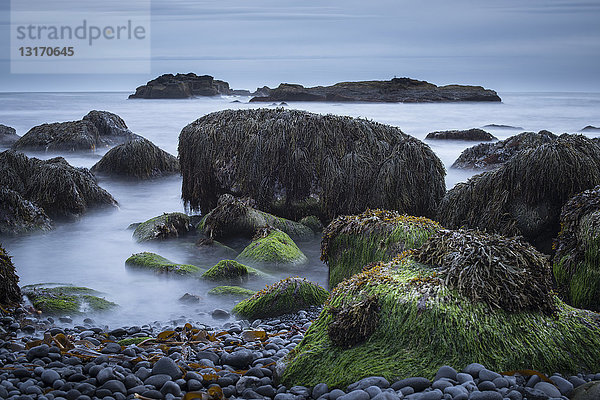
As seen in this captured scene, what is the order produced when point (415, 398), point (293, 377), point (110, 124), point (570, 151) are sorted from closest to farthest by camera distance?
point (415, 398)
point (293, 377)
point (570, 151)
point (110, 124)

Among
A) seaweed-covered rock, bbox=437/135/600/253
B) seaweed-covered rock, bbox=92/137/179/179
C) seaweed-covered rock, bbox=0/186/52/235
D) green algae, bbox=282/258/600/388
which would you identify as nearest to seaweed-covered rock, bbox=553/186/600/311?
seaweed-covered rock, bbox=437/135/600/253

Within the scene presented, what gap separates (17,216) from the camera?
27.9ft

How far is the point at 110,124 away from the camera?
59.4 ft

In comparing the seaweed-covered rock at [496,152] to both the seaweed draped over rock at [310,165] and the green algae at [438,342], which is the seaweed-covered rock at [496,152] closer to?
the seaweed draped over rock at [310,165]

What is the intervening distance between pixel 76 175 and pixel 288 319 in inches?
268

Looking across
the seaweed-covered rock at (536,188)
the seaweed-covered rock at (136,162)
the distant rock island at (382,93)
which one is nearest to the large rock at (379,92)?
the distant rock island at (382,93)

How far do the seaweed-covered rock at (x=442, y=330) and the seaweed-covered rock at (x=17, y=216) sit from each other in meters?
6.44

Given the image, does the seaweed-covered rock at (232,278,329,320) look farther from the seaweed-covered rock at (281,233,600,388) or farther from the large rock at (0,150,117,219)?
the large rock at (0,150,117,219)

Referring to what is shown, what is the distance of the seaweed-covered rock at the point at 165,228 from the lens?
815 centimetres

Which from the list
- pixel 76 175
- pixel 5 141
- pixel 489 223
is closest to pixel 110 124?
pixel 5 141

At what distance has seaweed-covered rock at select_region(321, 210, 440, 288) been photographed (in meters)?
5.42

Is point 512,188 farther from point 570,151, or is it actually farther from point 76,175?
point 76,175

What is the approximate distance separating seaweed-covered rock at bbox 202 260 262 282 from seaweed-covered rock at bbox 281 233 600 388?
2.60 metres

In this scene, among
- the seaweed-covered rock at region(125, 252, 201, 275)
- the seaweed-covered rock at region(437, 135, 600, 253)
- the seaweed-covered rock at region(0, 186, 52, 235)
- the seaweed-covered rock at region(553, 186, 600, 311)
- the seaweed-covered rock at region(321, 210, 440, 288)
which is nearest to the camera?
the seaweed-covered rock at region(553, 186, 600, 311)
